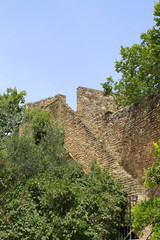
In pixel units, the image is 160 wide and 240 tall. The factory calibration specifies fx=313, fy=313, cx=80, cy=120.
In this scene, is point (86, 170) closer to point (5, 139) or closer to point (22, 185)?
point (22, 185)

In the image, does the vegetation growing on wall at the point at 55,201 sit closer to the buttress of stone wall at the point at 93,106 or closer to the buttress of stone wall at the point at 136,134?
the buttress of stone wall at the point at 136,134

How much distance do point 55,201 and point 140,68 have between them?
394 inches

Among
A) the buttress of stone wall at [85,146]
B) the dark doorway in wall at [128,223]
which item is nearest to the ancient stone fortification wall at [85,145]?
the buttress of stone wall at [85,146]

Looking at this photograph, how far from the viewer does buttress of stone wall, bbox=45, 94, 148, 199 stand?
964 cm

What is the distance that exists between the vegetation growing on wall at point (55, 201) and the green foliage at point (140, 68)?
17.8ft

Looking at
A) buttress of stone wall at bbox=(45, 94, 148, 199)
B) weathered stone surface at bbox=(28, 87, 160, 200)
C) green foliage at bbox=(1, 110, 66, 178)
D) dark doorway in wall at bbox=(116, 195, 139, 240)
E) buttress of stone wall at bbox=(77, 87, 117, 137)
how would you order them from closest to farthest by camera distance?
dark doorway in wall at bbox=(116, 195, 139, 240), buttress of stone wall at bbox=(45, 94, 148, 199), weathered stone surface at bbox=(28, 87, 160, 200), green foliage at bbox=(1, 110, 66, 178), buttress of stone wall at bbox=(77, 87, 117, 137)

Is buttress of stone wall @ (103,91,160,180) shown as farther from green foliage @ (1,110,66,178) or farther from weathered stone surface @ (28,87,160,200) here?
green foliage @ (1,110,66,178)

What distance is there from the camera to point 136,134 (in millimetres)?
10766

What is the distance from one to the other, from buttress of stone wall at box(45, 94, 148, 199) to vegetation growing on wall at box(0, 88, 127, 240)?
324mm

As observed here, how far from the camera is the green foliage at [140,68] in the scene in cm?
1492

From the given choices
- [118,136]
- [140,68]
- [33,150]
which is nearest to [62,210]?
[33,150]

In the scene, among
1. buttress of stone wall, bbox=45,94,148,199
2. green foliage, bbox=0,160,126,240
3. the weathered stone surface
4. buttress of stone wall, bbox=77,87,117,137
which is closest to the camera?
green foliage, bbox=0,160,126,240

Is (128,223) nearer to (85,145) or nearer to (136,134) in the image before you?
(136,134)

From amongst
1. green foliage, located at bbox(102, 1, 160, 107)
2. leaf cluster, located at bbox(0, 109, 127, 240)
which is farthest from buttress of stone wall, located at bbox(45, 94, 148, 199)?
green foliage, located at bbox(102, 1, 160, 107)
